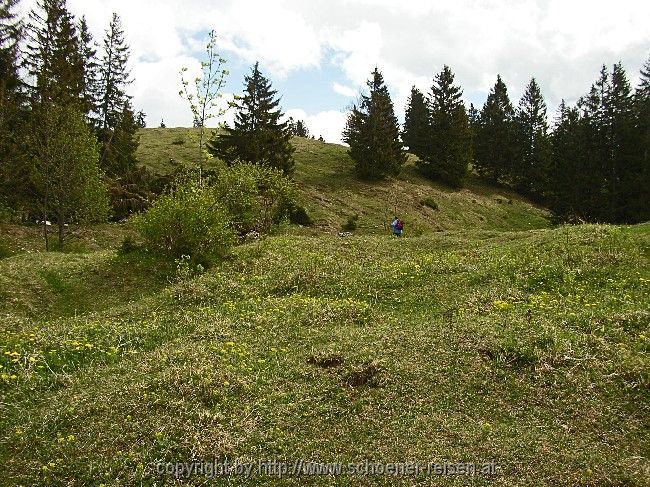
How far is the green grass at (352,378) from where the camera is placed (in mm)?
6801

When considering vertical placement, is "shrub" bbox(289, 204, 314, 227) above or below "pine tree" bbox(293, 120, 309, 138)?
below

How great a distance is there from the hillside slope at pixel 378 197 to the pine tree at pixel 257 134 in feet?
12.6

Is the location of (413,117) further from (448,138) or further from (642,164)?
(642,164)

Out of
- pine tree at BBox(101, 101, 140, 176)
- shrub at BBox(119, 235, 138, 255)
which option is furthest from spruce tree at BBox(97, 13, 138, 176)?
shrub at BBox(119, 235, 138, 255)

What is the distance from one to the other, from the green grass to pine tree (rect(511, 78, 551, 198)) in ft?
184

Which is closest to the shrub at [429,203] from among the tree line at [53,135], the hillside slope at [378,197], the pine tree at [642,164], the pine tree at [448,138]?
the hillside slope at [378,197]

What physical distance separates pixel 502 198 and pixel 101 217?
48711 millimetres

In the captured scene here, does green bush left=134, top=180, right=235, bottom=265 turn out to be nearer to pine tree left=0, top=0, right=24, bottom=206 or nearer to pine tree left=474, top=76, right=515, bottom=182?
pine tree left=0, top=0, right=24, bottom=206

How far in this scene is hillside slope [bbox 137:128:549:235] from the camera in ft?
156

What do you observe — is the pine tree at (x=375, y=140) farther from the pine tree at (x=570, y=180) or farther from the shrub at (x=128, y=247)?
the shrub at (x=128, y=247)

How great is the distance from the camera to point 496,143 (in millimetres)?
69812

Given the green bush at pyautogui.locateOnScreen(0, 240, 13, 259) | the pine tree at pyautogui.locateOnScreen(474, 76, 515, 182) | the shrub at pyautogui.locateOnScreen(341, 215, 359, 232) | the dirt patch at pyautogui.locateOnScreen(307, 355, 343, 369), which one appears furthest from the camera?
the pine tree at pyautogui.locateOnScreen(474, 76, 515, 182)

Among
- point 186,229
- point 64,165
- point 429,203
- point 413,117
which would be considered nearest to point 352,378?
point 186,229

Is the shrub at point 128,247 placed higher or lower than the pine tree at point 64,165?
lower
